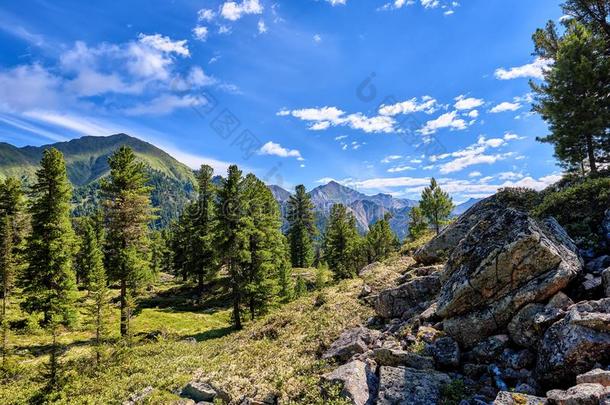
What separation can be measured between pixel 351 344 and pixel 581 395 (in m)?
7.23

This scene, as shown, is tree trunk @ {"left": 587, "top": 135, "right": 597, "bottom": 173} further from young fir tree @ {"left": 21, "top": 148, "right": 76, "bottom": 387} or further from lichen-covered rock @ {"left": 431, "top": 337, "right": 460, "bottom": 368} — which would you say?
young fir tree @ {"left": 21, "top": 148, "right": 76, "bottom": 387}

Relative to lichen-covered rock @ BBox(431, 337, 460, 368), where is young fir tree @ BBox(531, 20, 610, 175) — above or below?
above

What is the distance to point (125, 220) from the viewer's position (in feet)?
104

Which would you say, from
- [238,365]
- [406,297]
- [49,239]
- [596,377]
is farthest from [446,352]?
[49,239]

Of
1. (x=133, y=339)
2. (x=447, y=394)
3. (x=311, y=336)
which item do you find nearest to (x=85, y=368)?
(x=133, y=339)

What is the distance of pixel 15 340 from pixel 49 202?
1576cm

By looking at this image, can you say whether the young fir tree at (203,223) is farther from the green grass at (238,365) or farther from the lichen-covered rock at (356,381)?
the lichen-covered rock at (356,381)

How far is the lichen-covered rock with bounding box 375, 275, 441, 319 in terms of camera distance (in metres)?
15.4

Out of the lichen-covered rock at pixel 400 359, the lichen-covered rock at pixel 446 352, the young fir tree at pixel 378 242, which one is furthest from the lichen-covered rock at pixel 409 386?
the young fir tree at pixel 378 242

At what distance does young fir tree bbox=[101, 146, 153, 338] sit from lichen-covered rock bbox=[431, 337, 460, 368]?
28.4 m

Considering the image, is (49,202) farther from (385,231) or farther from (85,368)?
(385,231)

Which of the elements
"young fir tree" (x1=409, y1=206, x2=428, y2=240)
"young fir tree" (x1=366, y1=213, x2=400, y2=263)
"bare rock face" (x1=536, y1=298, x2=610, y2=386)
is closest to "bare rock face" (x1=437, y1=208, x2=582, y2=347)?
"bare rock face" (x1=536, y1=298, x2=610, y2=386)

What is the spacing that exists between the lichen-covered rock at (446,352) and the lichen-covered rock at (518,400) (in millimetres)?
2737

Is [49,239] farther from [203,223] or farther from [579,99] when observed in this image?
[579,99]
